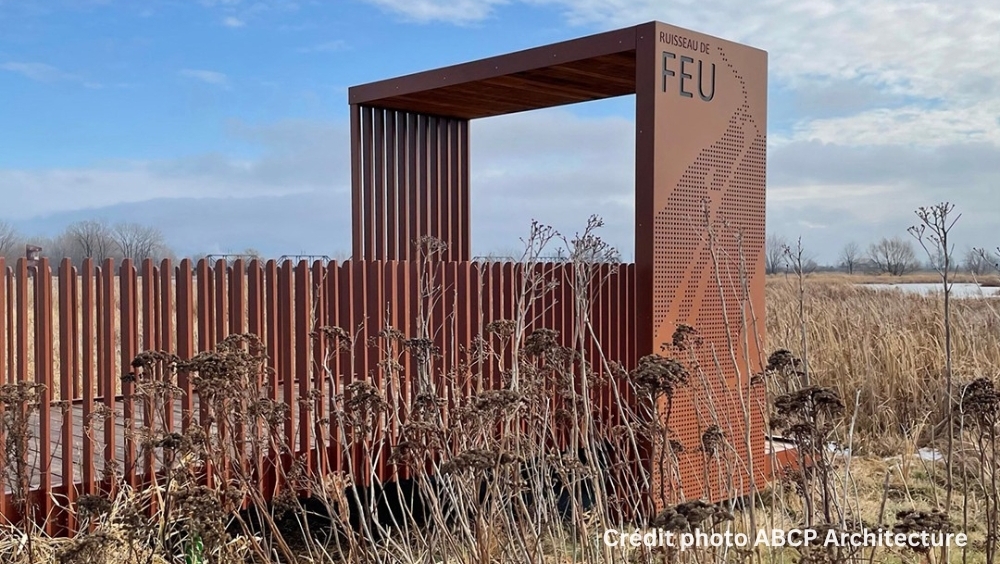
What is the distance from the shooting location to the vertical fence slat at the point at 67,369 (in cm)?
427

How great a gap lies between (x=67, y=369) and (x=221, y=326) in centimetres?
77

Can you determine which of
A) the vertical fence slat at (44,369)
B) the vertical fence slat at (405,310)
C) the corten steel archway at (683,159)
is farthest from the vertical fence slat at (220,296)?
the corten steel archway at (683,159)

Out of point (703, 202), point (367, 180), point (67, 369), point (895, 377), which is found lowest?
point (895, 377)

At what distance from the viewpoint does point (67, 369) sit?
4426mm

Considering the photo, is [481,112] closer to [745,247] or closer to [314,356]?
[745,247]

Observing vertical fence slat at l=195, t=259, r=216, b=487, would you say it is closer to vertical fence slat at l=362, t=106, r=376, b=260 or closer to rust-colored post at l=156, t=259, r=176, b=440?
rust-colored post at l=156, t=259, r=176, b=440

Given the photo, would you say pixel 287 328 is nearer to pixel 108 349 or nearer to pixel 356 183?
pixel 108 349

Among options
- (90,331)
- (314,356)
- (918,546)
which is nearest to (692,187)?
(314,356)

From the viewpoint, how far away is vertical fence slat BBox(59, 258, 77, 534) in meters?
4.27

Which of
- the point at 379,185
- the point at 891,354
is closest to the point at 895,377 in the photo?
the point at 891,354

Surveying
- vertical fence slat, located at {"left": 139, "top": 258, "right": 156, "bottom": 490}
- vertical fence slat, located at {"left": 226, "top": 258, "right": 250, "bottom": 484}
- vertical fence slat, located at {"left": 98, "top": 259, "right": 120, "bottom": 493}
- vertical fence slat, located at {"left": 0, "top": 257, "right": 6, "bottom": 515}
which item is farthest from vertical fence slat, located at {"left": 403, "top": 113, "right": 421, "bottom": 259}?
vertical fence slat, located at {"left": 0, "top": 257, "right": 6, "bottom": 515}

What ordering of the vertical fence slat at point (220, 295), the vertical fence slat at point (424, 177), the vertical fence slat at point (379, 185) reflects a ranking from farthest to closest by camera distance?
the vertical fence slat at point (424, 177), the vertical fence slat at point (379, 185), the vertical fence slat at point (220, 295)

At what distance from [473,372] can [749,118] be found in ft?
9.46

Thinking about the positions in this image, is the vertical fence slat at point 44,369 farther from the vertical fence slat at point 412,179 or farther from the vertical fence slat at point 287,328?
the vertical fence slat at point 412,179
